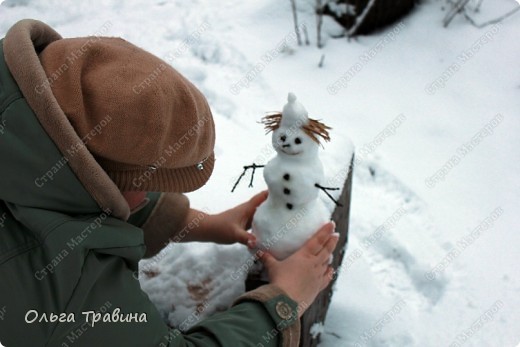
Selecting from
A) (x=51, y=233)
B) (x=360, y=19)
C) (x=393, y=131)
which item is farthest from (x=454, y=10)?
(x=51, y=233)

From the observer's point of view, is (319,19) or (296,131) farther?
(319,19)

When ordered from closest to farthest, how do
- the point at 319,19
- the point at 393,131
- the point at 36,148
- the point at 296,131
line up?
the point at 36,148 → the point at 296,131 → the point at 393,131 → the point at 319,19

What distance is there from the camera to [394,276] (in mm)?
1797

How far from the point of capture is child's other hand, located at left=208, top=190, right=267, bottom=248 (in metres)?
1.32

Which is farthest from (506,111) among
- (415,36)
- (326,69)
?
(326,69)

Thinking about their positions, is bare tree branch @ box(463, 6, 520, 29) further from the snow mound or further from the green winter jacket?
the green winter jacket

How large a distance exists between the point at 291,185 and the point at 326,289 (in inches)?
18.2

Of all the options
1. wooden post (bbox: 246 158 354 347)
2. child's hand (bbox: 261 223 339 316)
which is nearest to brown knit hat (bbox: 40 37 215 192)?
child's hand (bbox: 261 223 339 316)

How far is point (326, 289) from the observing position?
59.3 inches

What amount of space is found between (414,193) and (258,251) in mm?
1001

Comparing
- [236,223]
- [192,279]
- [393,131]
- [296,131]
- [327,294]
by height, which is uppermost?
[296,131]

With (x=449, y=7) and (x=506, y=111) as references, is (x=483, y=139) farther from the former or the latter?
(x=449, y=7)

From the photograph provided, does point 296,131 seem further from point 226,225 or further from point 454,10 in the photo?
point 454,10

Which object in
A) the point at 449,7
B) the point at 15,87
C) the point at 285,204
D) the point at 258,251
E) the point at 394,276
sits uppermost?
the point at 15,87
